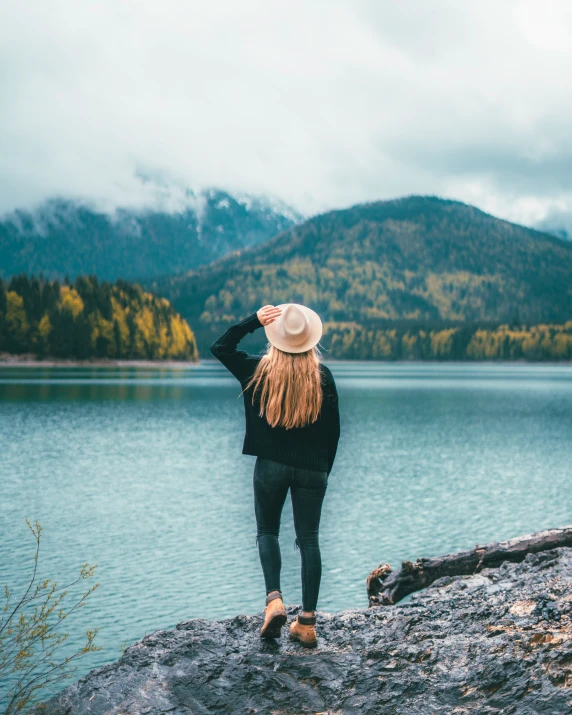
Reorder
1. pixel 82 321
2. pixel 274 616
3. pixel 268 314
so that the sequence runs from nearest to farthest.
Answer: pixel 274 616
pixel 268 314
pixel 82 321

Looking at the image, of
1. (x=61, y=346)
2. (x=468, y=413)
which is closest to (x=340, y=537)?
(x=468, y=413)

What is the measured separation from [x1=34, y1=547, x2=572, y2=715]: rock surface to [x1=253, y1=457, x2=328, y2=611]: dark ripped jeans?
0.66 m

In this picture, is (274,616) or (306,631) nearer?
(274,616)

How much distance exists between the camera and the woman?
23.1ft

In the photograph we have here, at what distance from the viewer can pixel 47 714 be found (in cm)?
666

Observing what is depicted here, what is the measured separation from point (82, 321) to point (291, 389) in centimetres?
13833

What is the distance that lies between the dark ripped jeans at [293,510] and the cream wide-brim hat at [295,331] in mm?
1156

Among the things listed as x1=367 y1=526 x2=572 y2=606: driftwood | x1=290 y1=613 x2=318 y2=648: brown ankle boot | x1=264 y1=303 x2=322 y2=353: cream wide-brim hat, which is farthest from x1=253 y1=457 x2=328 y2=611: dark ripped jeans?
x1=367 y1=526 x2=572 y2=606: driftwood

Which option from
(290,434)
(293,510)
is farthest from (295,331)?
(293,510)

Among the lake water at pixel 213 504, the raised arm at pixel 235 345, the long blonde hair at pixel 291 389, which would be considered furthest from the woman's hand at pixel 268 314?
the lake water at pixel 213 504

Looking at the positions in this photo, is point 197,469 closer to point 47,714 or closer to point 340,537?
point 340,537

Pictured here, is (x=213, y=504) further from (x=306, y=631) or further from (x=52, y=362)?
(x=52, y=362)

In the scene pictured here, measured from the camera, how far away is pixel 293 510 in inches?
277

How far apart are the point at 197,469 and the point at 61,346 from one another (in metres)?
114
